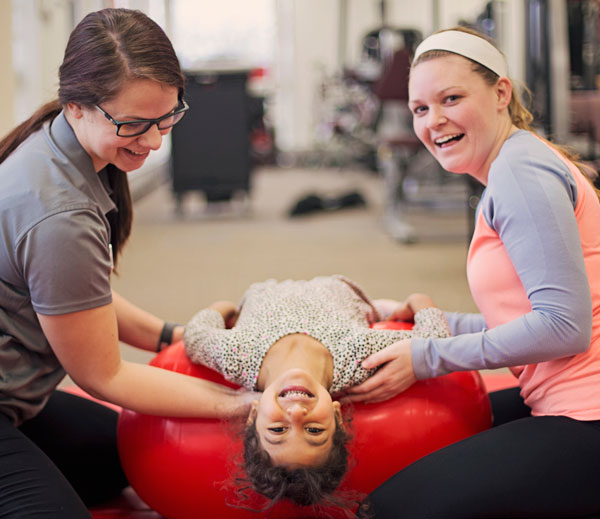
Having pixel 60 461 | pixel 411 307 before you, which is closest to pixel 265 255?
pixel 411 307

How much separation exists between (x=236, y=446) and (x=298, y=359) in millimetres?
214

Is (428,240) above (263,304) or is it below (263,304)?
below

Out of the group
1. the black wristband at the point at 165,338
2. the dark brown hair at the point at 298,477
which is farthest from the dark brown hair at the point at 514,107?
the black wristband at the point at 165,338

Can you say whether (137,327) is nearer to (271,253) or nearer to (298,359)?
(298,359)

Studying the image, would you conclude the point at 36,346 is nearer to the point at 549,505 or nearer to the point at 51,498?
the point at 51,498

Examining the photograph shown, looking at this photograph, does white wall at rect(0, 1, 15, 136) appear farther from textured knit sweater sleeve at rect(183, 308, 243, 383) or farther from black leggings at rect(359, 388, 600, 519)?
black leggings at rect(359, 388, 600, 519)

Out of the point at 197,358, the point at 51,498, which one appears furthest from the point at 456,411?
the point at 51,498

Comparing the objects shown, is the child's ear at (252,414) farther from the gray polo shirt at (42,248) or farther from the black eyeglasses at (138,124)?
the black eyeglasses at (138,124)

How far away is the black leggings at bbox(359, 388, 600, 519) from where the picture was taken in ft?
3.94

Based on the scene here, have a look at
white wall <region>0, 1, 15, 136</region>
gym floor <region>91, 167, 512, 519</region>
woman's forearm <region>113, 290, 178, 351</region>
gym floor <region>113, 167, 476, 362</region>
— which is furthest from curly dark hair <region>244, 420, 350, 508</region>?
white wall <region>0, 1, 15, 136</region>

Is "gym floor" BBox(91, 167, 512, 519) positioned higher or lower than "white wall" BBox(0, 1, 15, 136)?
lower

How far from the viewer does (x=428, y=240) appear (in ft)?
16.3

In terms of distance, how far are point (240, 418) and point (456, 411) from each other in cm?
46

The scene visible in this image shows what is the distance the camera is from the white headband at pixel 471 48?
54.5 inches
